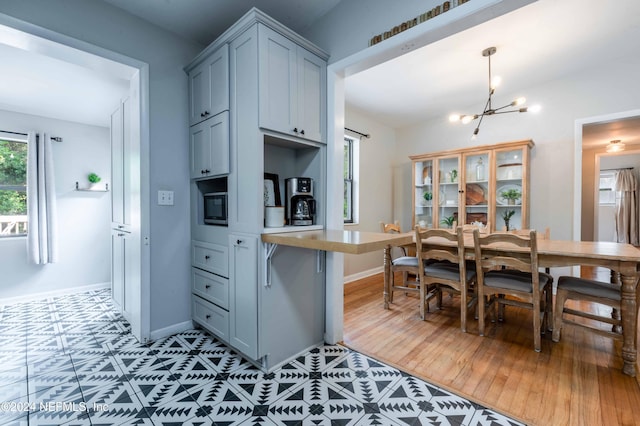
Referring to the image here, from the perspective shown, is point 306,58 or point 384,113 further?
point 384,113

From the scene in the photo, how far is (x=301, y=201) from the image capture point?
6.71 ft

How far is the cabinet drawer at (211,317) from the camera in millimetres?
2057

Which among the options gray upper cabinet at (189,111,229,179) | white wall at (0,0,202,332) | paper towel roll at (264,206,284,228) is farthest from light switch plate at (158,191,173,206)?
paper towel roll at (264,206,284,228)

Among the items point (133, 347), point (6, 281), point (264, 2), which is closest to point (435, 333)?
point (133, 347)

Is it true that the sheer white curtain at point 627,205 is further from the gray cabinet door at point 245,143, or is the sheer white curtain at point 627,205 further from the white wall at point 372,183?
the gray cabinet door at point 245,143

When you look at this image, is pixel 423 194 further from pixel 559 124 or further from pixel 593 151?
pixel 593 151

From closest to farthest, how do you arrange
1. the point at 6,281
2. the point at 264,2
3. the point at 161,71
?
1. the point at 264,2
2. the point at 161,71
3. the point at 6,281

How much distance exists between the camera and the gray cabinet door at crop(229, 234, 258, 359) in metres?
1.79

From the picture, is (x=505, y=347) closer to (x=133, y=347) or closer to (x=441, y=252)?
(x=441, y=252)

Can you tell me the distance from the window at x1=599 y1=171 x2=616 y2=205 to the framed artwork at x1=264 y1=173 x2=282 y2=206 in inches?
349

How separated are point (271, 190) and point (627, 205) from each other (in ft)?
28.8

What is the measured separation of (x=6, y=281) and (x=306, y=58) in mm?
4165

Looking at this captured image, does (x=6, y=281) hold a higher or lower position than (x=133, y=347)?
higher

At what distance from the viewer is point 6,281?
126 inches
